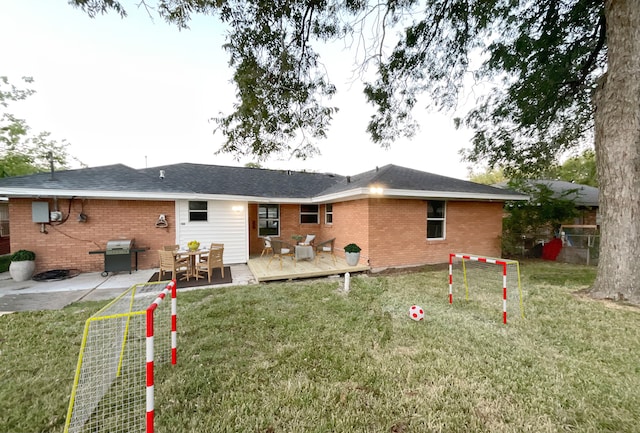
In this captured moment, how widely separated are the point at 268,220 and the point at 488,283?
8973 millimetres

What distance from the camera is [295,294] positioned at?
5.46 metres

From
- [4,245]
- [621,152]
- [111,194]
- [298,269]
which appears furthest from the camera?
[4,245]

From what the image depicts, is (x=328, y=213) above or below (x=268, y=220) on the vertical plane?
above

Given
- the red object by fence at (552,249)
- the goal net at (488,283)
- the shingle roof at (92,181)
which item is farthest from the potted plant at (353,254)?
the red object by fence at (552,249)

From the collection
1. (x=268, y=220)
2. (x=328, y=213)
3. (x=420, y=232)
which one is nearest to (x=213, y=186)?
(x=268, y=220)

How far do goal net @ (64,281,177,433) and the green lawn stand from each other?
198mm

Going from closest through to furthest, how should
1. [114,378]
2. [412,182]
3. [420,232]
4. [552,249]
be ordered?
[114,378] → [412,182] → [420,232] → [552,249]

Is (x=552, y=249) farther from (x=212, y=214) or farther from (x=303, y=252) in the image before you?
(x=212, y=214)

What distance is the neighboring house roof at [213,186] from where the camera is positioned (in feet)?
23.4

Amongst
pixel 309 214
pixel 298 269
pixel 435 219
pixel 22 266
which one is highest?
pixel 309 214

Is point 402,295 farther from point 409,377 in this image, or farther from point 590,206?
point 590,206

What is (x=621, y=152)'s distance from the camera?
478cm

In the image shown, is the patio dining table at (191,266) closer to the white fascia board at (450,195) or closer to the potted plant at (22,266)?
the potted plant at (22,266)

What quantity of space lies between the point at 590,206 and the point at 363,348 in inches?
777
